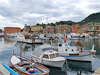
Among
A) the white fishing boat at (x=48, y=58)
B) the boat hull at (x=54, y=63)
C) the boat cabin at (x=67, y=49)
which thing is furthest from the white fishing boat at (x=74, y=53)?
the boat hull at (x=54, y=63)

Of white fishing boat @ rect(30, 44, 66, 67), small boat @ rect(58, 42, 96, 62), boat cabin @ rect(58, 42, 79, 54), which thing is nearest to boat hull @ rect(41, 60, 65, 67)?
white fishing boat @ rect(30, 44, 66, 67)

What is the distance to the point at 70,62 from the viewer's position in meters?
23.8

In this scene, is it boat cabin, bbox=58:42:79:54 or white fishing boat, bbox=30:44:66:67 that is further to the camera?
boat cabin, bbox=58:42:79:54

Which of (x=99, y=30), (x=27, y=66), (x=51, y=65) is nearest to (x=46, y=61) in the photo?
(x=51, y=65)

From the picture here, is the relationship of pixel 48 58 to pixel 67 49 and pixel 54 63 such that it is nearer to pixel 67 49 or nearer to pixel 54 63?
pixel 54 63

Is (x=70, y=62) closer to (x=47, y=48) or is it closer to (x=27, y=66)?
(x=47, y=48)

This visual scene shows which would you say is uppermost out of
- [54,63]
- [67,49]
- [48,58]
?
[67,49]

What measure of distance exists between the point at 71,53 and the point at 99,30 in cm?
15214

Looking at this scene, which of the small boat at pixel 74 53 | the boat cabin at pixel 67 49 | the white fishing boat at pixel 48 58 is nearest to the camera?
the white fishing boat at pixel 48 58

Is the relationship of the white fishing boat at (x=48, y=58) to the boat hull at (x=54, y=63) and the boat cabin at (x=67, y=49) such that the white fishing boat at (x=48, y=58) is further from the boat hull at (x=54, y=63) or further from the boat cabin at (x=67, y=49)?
the boat cabin at (x=67, y=49)

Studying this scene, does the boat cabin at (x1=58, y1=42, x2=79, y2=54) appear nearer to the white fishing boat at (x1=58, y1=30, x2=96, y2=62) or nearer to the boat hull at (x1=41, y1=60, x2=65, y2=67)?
the white fishing boat at (x1=58, y1=30, x2=96, y2=62)

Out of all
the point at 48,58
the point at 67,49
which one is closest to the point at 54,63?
the point at 48,58

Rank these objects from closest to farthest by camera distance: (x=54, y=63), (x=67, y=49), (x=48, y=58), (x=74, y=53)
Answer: (x=54, y=63) → (x=48, y=58) → (x=74, y=53) → (x=67, y=49)

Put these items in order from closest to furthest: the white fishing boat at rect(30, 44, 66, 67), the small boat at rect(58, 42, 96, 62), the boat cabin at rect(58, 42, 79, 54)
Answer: the white fishing boat at rect(30, 44, 66, 67)
the small boat at rect(58, 42, 96, 62)
the boat cabin at rect(58, 42, 79, 54)
